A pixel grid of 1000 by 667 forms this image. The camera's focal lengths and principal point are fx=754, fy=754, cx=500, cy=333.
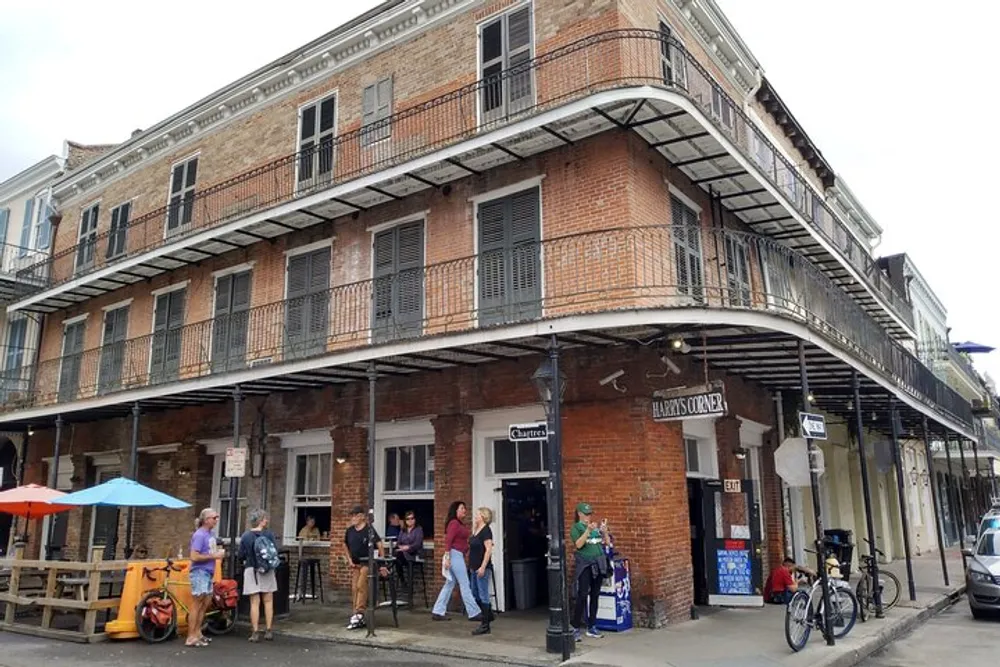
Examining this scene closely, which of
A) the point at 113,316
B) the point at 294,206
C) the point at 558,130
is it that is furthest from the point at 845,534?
the point at 113,316

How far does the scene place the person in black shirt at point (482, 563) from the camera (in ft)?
32.0

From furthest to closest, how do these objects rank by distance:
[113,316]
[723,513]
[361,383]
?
1. [113,316]
2. [361,383]
3. [723,513]

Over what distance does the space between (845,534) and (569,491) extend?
5931 mm

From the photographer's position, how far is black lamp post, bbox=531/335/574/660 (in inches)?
330

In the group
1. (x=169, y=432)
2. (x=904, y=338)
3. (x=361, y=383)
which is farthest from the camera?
(x=904, y=338)

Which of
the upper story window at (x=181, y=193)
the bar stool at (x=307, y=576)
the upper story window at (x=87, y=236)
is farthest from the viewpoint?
the upper story window at (x=87, y=236)

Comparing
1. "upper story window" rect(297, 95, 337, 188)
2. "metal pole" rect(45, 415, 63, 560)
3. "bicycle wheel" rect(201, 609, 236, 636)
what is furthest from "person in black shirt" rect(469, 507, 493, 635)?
"metal pole" rect(45, 415, 63, 560)

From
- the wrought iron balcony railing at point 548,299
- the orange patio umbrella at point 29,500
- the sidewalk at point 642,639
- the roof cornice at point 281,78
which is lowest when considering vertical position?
the sidewalk at point 642,639

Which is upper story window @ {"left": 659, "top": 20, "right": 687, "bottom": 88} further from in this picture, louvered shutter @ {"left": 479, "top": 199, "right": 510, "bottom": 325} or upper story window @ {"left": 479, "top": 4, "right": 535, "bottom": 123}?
louvered shutter @ {"left": 479, "top": 199, "right": 510, "bottom": 325}

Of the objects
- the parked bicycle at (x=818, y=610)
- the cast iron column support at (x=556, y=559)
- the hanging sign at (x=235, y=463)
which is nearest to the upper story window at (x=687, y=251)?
the cast iron column support at (x=556, y=559)

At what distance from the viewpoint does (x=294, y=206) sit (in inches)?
530

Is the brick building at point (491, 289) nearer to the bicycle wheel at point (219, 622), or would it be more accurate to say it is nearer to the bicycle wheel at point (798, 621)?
the bicycle wheel at point (798, 621)

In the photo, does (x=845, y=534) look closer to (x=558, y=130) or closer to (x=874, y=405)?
(x=874, y=405)

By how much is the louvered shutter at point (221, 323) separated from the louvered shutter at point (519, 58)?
7259mm
